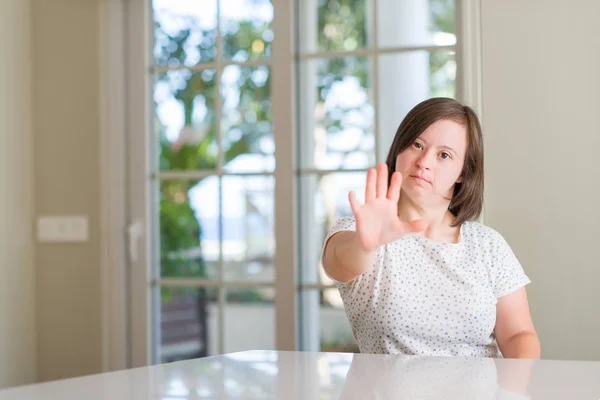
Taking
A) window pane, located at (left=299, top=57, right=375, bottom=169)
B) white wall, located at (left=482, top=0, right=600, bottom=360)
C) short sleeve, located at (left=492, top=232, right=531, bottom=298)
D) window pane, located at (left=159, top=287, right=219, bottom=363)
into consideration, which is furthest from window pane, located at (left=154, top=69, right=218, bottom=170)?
short sleeve, located at (left=492, top=232, right=531, bottom=298)

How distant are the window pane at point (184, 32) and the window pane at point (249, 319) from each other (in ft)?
3.18

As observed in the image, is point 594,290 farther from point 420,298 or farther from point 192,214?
point 192,214

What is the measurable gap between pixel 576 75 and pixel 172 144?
162cm

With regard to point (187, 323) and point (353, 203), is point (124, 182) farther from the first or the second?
point (353, 203)

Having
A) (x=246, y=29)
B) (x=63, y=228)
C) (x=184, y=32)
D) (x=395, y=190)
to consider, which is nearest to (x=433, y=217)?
(x=395, y=190)

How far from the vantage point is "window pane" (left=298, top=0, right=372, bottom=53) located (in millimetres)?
3057

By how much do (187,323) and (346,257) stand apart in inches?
70.1

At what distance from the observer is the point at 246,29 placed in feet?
10.6

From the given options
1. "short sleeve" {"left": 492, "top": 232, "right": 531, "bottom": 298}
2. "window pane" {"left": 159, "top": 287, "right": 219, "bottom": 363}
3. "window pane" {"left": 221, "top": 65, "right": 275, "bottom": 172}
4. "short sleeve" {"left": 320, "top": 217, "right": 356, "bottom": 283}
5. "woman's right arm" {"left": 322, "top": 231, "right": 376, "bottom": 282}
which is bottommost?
"window pane" {"left": 159, "top": 287, "right": 219, "bottom": 363}

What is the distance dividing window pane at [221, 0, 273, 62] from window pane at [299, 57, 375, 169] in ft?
0.67

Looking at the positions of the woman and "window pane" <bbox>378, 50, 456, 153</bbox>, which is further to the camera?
"window pane" <bbox>378, 50, 456, 153</bbox>

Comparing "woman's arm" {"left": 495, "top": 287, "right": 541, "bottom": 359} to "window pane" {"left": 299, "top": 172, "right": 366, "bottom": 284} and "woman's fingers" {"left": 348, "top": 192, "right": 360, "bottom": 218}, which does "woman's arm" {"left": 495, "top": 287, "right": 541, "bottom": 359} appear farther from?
"window pane" {"left": 299, "top": 172, "right": 366, "bottom": 284}

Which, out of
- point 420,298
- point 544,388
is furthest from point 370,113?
point 544,388

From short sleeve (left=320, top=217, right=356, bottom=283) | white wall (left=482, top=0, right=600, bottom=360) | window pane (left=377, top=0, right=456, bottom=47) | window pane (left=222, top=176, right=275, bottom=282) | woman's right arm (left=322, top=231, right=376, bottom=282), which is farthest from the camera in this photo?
Answer: window pane (left=222, top=176, right=275, bottom=282)
